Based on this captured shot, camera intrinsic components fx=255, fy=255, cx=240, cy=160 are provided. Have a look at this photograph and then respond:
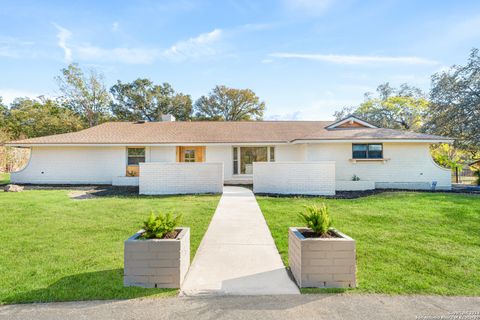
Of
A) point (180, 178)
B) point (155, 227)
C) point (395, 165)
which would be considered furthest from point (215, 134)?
point (155, 227)

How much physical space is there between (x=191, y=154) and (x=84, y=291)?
44.8ft

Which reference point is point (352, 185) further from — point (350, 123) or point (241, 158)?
point (241, 158)

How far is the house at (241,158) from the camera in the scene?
12531 mm

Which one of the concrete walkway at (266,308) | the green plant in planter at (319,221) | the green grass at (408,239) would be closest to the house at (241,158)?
the green grass at (408,239)

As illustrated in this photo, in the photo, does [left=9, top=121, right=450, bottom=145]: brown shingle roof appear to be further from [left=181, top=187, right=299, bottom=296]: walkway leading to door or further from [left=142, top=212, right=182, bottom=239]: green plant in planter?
[left=142, top=212, right=182, bottom=239]: green plant in planter

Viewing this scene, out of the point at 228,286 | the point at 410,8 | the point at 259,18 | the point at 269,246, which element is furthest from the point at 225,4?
the point at 228,286

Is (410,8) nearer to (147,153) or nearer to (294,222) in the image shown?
(294,222)

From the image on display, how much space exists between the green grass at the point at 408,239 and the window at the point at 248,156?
6.46 m

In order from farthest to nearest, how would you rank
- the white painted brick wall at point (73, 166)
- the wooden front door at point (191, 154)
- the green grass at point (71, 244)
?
1. the wooden front door at point (191, 154)
2. the white painted brick wall at point (73, 166)
3. the green grass at point (71, 244)

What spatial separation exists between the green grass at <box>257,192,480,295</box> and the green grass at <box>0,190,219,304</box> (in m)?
2.69

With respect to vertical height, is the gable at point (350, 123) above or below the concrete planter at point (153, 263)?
above

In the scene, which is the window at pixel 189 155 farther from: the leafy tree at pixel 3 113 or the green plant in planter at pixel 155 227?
the leafy tree at pixel 3 113

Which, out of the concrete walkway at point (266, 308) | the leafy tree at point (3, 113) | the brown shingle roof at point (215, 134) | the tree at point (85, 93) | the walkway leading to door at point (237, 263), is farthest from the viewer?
the tree at point (85, 93)

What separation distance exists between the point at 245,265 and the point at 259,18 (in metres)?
10.9
